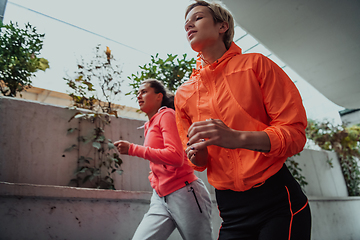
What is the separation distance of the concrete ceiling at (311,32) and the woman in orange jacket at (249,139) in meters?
4.23

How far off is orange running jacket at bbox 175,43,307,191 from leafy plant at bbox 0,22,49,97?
8.95 ft

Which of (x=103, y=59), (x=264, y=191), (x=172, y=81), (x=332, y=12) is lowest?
(x=264, y=191)

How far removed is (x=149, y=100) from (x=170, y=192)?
95 cm

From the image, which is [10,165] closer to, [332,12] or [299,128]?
[299,128]

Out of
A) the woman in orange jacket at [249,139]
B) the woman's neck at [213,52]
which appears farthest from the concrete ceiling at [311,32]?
the woman in orange jacket at [249,139]

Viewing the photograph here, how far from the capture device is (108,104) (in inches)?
132

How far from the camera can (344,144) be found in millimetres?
7238

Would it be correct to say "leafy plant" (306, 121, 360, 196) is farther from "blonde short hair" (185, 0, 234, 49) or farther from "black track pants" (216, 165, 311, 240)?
"black track pants" (216, 165, 311, 240)

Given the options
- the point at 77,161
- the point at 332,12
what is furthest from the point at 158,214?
the point at 332,12

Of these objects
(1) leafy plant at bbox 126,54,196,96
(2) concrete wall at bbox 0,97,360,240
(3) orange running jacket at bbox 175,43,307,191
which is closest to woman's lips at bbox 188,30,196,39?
(3) orange running jacket at bbox 175,43,307,191

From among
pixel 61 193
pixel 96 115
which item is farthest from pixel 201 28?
pixel 96 115

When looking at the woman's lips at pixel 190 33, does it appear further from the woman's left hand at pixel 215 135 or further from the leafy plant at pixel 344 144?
the leafy plant at pixel 344 144

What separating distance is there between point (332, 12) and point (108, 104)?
16.4 feet

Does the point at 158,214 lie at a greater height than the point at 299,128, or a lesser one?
lesser
